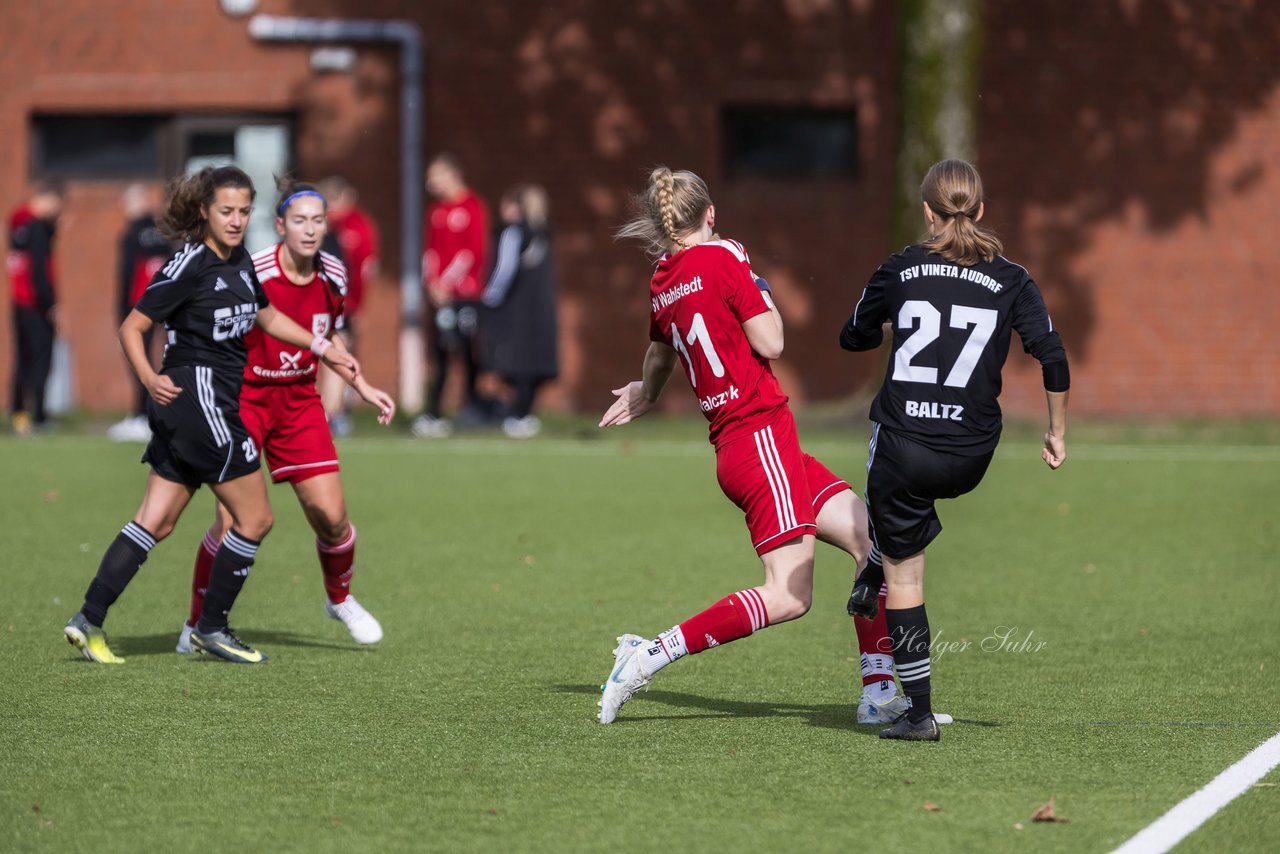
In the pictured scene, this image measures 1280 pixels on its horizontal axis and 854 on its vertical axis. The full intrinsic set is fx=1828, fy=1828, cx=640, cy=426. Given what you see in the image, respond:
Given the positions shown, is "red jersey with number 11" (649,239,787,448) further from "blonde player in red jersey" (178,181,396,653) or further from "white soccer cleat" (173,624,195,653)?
"white soccer cleat" (173,624,195,653)

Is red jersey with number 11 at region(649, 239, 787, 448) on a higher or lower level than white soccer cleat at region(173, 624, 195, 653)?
higher

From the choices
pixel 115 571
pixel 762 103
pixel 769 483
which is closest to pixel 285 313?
pixel 115 571

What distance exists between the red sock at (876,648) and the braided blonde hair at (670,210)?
138 cm

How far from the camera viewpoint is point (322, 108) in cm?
1992

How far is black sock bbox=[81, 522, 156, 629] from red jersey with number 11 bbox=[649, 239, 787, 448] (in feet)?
7.97

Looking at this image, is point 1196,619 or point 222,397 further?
point 1196,619

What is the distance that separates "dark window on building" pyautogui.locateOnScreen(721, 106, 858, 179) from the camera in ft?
65.3

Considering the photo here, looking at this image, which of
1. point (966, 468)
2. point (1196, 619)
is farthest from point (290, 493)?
point (966, 468)

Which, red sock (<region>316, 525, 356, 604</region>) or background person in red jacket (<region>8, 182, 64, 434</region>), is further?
background person in red jacket (<region>8, 182, 64, 434</region>)

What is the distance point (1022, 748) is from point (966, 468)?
0.90 meters

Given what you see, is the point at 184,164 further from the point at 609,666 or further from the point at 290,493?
the point at 609,666

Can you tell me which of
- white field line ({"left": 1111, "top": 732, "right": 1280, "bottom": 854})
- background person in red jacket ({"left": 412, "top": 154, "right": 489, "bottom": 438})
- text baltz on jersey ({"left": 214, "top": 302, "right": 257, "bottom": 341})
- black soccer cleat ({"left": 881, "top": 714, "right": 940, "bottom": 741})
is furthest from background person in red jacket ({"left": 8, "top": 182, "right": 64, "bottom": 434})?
white field line ({"left": 1111, "top": 732, "right": 1280, "bottom": 854})

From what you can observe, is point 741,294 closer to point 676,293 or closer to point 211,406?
point 676,293

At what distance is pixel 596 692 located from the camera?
674 centimetres
